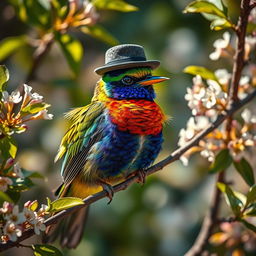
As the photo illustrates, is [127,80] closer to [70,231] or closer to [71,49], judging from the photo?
[71,49]

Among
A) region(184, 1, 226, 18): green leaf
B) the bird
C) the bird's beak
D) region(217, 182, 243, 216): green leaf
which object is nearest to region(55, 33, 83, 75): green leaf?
the bird

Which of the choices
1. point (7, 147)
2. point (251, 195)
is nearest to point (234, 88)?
point (251, 195)

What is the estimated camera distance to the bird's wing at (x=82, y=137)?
3033 millimetres

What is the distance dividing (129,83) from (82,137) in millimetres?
372

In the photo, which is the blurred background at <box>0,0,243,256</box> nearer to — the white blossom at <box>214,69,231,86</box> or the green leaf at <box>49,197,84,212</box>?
the white blossom at <box>214,69,231,86</box>

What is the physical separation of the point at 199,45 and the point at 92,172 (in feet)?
7.46

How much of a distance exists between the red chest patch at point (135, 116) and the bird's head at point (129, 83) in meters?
0.03

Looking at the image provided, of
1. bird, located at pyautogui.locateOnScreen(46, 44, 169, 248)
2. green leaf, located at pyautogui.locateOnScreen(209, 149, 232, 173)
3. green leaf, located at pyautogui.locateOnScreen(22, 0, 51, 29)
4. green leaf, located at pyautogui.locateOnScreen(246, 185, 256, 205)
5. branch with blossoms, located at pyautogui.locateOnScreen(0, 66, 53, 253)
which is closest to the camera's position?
branch with blossoms, located at pyautogui.locateOnScreen(0, 66, 53, 253)

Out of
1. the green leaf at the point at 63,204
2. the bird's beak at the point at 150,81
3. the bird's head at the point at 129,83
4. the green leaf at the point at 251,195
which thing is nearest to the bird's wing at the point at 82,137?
the bird's head at the point at 129,83

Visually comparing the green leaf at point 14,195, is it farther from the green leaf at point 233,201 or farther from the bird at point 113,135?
the green leaf at point 233,201

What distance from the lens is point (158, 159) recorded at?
4648 mm

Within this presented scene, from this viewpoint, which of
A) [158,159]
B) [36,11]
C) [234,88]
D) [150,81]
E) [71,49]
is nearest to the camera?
[234,88]

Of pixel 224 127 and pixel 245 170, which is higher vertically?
pixel 224 127

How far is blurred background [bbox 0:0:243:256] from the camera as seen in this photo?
4.64m
